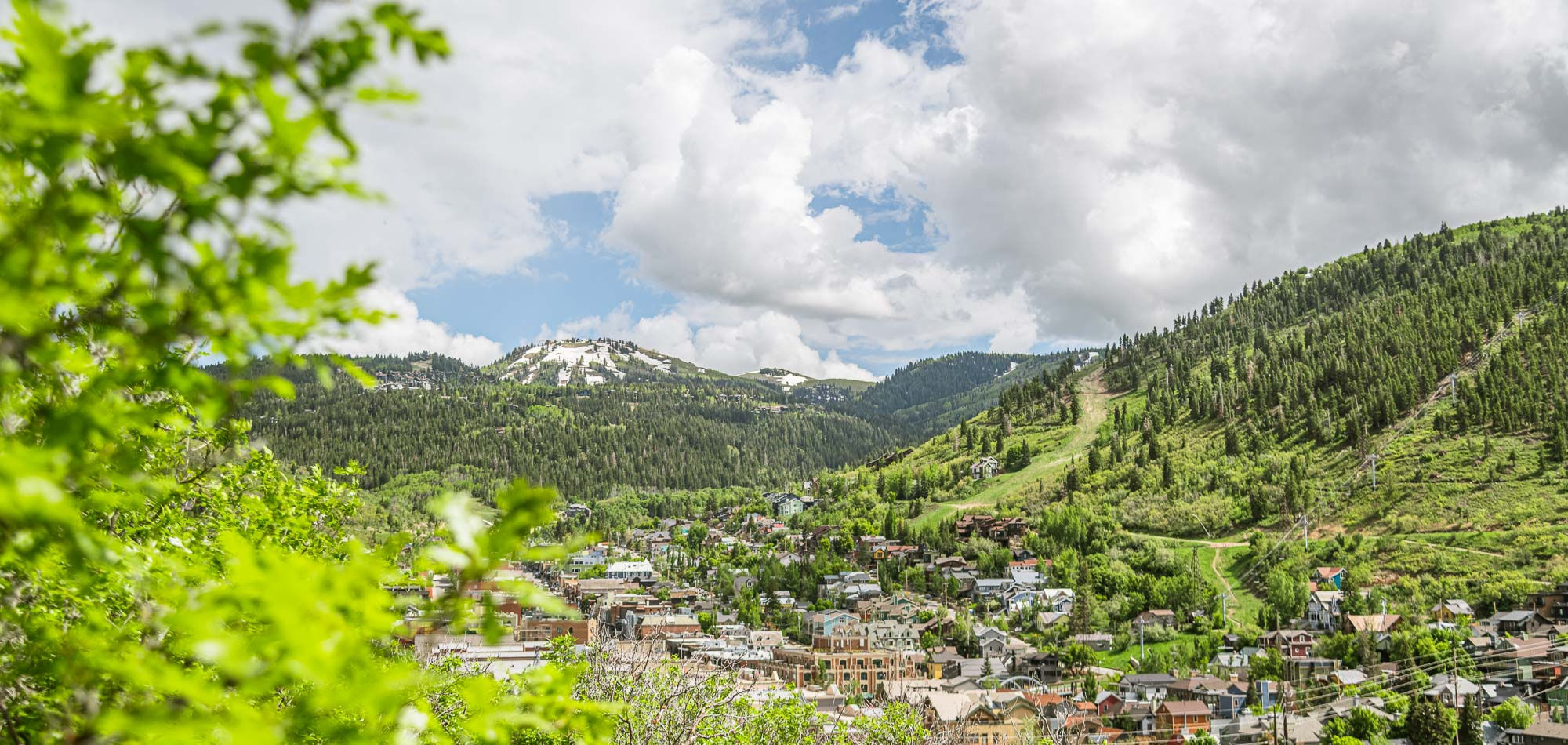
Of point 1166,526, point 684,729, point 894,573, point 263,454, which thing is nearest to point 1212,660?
point 1166,526

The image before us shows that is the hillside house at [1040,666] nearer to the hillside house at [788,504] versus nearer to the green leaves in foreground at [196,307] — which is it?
the green leaves in foreground at [196,307]

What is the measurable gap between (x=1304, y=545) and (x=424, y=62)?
6822 cm

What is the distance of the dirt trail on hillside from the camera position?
325 ft

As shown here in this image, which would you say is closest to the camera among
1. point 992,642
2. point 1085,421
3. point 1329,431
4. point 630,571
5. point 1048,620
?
point 992,642

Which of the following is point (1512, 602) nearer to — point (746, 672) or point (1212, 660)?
point (1212, 660)

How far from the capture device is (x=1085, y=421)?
371 feet

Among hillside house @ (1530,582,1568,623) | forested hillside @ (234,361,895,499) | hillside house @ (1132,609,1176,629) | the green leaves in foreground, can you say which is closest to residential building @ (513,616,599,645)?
hillside house @ (1132,609,1176,629)

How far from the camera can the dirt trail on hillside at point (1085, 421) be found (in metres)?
99.1

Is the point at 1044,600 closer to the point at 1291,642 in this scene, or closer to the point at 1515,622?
the point at 1291,642

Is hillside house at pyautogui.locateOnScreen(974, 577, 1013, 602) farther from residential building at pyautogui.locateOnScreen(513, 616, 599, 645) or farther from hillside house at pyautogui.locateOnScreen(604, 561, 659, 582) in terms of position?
hillside house at pyautogui.locateOnScreen(604, 561, 659, 582)

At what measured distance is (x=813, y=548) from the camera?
88.3 meters

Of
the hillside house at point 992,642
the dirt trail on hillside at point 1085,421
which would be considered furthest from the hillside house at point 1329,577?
the dirt trail on hillside at point 1085,421

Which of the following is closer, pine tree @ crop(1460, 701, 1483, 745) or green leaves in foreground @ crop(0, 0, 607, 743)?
green leaves in foreground @ crop(0, 0, 607, 743)

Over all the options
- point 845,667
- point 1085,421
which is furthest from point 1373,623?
point 1085,421
